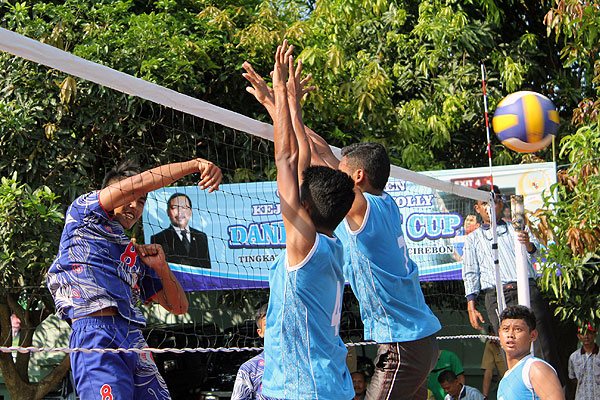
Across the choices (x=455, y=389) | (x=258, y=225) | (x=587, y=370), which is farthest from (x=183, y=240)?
(x=587, y=370)

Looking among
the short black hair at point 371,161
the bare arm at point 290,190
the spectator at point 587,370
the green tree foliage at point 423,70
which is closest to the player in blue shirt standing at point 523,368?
the short black hair at point 371,161

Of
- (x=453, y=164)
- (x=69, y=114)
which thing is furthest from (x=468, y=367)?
(x=69, y=114)

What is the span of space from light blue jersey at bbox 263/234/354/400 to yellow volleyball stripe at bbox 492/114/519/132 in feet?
16.3

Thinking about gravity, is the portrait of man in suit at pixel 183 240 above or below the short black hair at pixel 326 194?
above

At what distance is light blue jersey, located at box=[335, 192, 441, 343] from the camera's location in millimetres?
3828

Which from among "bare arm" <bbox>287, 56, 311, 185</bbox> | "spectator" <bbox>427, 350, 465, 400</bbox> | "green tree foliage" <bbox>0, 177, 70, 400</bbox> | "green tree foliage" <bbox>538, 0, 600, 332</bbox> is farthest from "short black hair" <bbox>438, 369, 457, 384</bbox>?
"bare arm" <bbox>287, 56, 311, 185</bbox>

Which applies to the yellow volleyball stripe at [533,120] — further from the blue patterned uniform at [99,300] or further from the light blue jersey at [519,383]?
the blue patterned uniform at [99,300]

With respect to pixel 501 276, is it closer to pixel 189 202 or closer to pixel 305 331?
pixel 189 202

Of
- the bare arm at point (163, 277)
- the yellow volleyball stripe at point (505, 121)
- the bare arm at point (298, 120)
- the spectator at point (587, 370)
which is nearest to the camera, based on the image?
the bare arm at point (298, 120)

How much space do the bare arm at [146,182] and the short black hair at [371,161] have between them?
0.75m

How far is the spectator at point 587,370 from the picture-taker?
9539 mm

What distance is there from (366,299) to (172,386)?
21.9 feet

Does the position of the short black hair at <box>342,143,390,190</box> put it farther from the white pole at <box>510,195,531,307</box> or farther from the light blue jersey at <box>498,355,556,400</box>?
the white pole at <box>510,195,531,307</box>

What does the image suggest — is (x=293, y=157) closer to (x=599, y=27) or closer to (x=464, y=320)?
(x=599, y=27)
